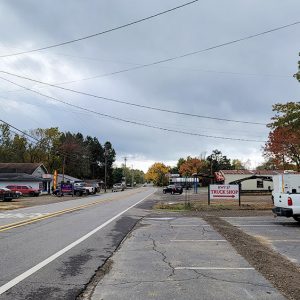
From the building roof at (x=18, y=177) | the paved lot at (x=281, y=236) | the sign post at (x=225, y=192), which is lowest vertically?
the paved lot at (x=281, y=236)

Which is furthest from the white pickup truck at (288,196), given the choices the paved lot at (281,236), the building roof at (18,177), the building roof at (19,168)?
the building roof at (19,168)

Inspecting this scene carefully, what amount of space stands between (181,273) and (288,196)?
447 inches

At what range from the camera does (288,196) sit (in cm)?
1844

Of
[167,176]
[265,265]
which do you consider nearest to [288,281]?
[265,265]

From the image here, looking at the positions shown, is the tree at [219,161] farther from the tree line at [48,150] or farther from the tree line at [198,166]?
the tree line at [48,150]

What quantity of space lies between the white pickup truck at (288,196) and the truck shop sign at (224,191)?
1237 cm

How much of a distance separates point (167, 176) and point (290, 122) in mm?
137356

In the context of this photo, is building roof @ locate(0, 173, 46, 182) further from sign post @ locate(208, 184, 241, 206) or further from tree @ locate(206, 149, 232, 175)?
tree @ locate(206, 149, 232, 175)

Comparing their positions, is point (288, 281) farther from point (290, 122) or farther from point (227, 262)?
point (290, 122)

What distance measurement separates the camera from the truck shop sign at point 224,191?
33062mm

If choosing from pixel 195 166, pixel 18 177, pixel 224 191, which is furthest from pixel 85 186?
pixel 195 166

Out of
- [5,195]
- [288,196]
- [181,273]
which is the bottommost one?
[181,273]

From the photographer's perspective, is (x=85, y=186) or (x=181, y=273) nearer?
(x=181, y=273)

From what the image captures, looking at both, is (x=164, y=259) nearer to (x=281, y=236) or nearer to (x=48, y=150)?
(x=281, y=236)
